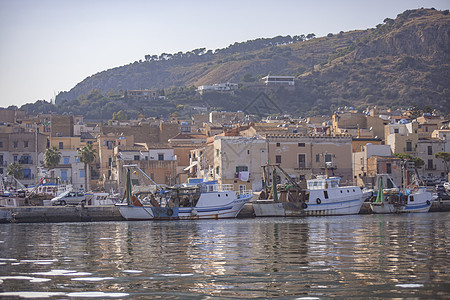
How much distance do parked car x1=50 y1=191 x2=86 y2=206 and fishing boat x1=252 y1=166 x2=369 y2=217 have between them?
15.2 m

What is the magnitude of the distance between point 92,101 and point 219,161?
445ft

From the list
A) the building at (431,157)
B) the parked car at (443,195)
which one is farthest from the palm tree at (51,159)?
the building at (431,157)

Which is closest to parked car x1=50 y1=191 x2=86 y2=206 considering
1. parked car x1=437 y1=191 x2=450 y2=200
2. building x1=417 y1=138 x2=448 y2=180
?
parked car x1=437 y1=191 x2=450 y2=200

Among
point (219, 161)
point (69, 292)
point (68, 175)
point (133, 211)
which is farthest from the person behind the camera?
point (68, 175)

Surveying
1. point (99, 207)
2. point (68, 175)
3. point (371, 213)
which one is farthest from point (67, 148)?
point (371, 213)

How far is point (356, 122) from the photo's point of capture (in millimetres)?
94062

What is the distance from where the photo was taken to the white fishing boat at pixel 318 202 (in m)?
54.4

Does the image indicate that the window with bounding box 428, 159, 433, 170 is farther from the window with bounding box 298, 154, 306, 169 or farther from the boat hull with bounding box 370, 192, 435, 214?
the boat hull with bounding box 370, 192, 435, 214

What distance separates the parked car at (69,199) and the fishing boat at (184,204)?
20.3 feet

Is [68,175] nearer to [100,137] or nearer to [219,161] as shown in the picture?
[100,137]

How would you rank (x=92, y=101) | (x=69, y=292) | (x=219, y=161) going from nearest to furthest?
(x=69, y=292)
(x=219, y=161)
(x=92, y=101)

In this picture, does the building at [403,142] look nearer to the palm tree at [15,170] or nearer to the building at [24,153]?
the building at [24,153]

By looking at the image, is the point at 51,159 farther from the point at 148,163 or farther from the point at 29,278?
the point at 29,278

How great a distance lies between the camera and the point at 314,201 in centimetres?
5522
